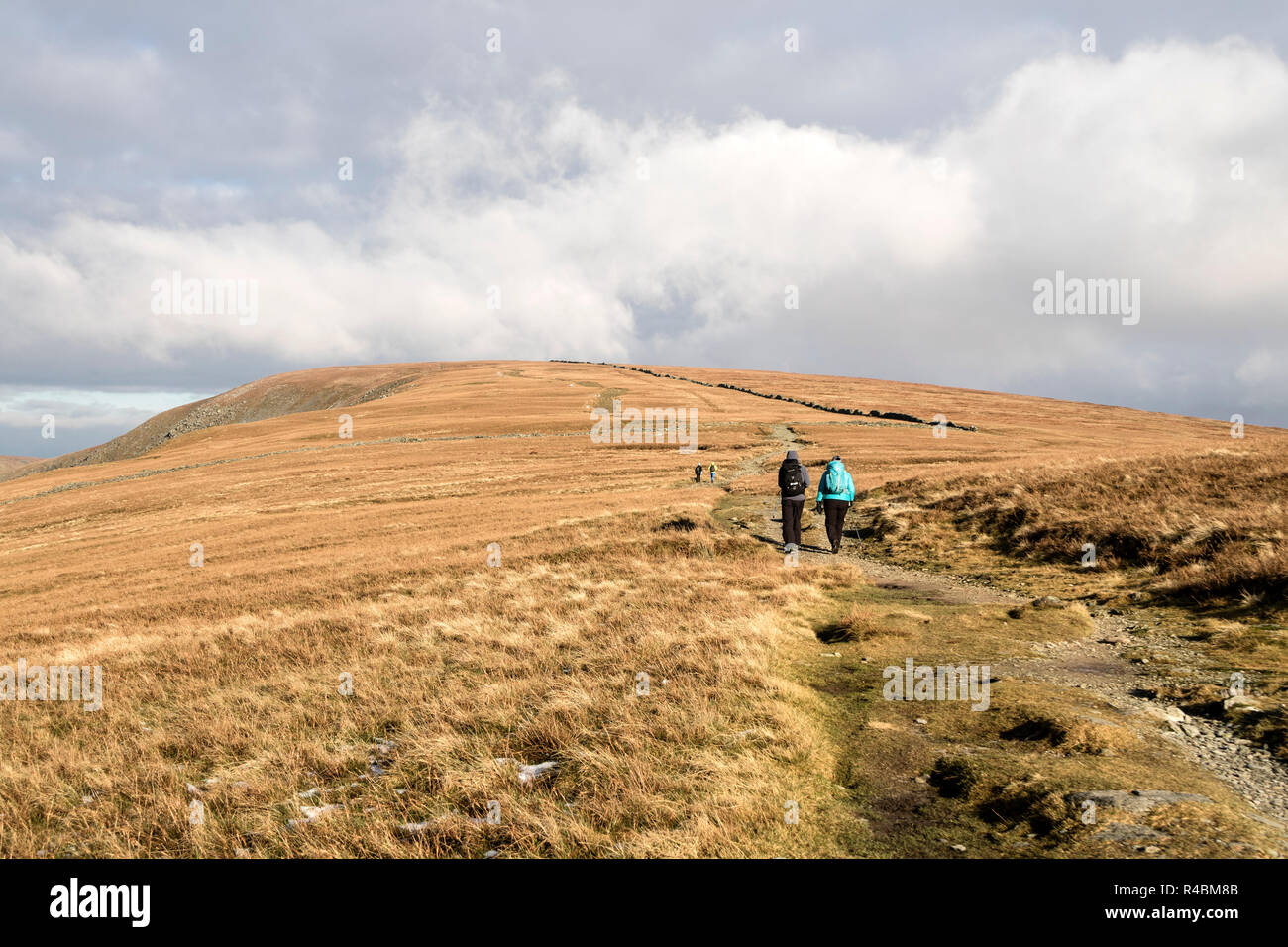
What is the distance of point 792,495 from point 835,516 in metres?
1.65

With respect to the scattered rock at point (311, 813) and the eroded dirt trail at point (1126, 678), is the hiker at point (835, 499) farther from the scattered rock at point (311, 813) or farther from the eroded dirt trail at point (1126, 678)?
the scattered rock at point (311, 813)

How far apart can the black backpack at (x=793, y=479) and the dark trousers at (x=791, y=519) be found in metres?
0.29

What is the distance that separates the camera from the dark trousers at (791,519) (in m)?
19.8

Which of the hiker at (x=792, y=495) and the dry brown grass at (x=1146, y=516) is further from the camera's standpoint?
the hiker at (x=792, y=495)

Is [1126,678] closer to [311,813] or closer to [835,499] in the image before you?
[311,813]

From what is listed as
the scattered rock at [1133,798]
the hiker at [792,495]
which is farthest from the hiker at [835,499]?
the scattered rock at [1133,798]

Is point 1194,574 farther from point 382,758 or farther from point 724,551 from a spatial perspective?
point 382,758

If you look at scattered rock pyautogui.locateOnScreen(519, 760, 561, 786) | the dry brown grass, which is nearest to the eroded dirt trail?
the dry brown grass

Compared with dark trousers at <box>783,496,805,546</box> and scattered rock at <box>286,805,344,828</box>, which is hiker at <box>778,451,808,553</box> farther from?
scattered rock at <box>286,805,344,828</box>

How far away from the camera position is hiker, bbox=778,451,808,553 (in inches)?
771

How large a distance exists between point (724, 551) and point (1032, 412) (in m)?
106

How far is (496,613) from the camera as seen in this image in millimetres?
15094

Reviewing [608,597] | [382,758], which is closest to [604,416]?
[608,597]
